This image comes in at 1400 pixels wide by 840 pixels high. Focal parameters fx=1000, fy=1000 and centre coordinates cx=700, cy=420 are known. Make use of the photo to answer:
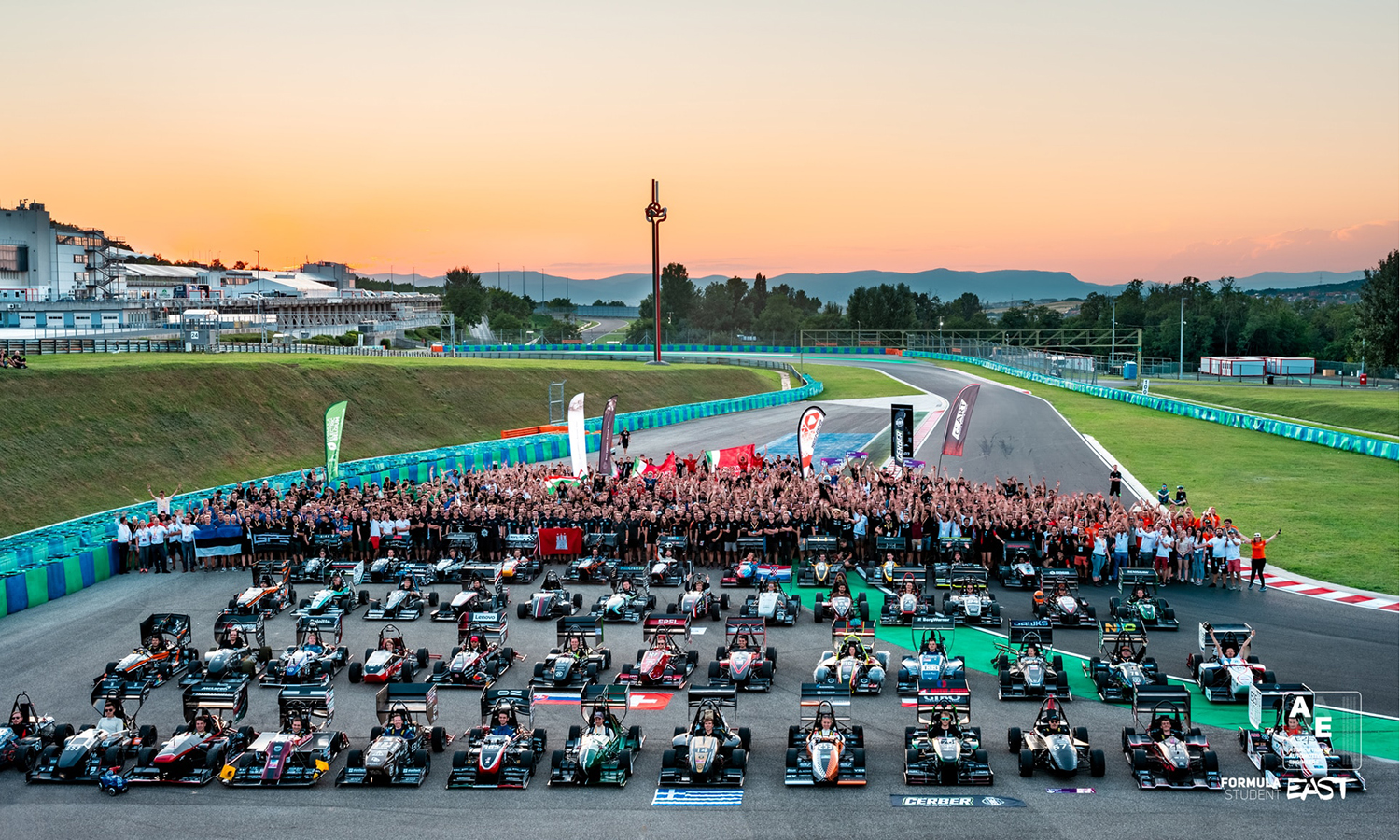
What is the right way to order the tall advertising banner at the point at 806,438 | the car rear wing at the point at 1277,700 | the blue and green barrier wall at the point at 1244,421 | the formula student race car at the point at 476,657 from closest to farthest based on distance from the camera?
the car rear wing at the point at 1277,700 < the formula student race car at the point at 476,657 < the tall advertising banner at the point at 806,438 < the blue and green barrier wall at the point at 1244,421

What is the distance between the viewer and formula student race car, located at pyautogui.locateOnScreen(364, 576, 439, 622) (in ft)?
76.4

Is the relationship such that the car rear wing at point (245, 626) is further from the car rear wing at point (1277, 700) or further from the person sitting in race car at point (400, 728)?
the car rear wing at point (1277, 700)

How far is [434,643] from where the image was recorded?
21.8m

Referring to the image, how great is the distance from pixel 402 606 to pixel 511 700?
7.74m

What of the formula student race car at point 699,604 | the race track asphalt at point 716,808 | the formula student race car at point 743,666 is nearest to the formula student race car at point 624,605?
the race track asphalt at point 716,808

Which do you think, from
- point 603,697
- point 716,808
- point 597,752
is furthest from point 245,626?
point 716,808

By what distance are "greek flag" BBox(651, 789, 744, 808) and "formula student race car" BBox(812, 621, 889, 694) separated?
11.3 feet

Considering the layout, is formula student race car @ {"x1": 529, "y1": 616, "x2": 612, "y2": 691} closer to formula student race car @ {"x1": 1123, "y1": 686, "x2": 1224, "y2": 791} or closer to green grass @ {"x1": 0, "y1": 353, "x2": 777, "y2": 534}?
formula student race car @ {"x1": 1123, "y1": 686, "x2": 1224, "y2": 791}

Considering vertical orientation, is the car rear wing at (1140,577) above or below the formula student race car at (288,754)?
above

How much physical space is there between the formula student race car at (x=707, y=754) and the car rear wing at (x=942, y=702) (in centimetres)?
284

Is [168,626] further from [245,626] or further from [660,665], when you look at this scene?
[660,665]

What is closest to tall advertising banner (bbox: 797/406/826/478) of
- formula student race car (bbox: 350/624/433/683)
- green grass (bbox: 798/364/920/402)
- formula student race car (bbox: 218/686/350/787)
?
formula student race car (bbox: 350/624/433/683)

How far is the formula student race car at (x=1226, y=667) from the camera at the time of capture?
17766 mm

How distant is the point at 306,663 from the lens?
19.3 meters
